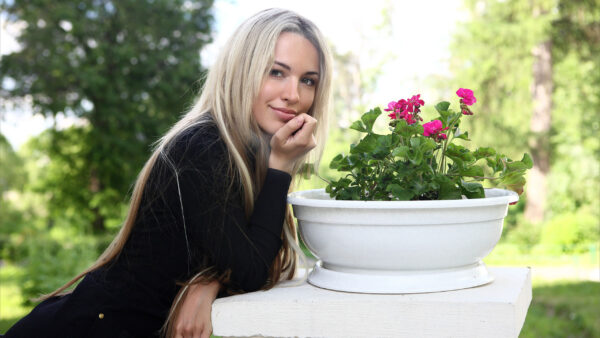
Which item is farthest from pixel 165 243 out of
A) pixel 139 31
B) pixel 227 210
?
pixel 139 31

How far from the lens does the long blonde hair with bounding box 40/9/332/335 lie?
59.0 inches

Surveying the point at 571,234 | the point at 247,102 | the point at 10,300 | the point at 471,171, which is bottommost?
the point at 10,300

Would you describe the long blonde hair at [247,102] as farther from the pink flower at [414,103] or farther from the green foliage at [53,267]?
the green foliage at [53,267]

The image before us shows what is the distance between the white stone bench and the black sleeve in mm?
75

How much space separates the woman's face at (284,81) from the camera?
1560 millimetres

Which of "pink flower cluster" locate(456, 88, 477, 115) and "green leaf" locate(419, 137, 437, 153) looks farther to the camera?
"pink flower cluster" locate(456, 88, 477, 115)

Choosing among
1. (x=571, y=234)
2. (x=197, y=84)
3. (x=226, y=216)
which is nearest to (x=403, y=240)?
(x=226, y=216)

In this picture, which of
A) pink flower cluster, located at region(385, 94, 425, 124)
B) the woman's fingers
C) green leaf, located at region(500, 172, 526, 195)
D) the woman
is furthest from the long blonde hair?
green leaf, located at region(500, 172, 526, 195)

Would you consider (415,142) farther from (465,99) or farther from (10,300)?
(10,300)

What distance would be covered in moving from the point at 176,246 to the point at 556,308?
5.95m

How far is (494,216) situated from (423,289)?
0.74ft

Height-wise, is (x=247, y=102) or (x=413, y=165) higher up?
(x=247, y=102)

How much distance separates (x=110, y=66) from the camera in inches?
452

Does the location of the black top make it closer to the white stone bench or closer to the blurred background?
the white stone bench
